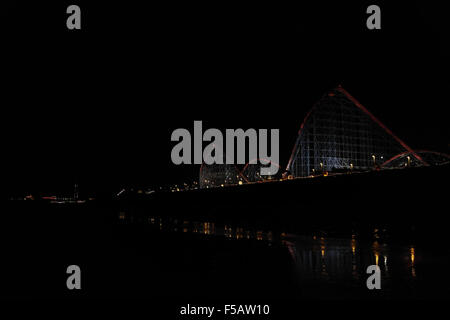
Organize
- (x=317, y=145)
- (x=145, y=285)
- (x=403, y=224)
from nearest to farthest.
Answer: (x=145, y=285), (x=403, y=224), (x=317, y=145)

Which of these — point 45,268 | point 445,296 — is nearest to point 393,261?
point 445,296

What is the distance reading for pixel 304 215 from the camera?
199ft

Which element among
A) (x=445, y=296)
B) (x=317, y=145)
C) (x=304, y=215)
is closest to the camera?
(x=445, y=296)

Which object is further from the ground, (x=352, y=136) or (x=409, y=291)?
(x=352, y=136)

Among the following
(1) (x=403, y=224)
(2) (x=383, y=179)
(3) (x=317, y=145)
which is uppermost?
(3) (x=317, y=145)

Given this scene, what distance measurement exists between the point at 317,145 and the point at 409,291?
247 ft

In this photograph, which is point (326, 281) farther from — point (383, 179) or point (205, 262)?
point (383, 179)

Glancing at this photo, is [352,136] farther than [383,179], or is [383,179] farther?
[352,136]

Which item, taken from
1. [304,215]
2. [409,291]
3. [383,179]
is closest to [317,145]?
[304,215]

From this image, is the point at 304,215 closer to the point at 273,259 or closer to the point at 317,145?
the point at 317,145

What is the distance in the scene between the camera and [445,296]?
948 centimetres
